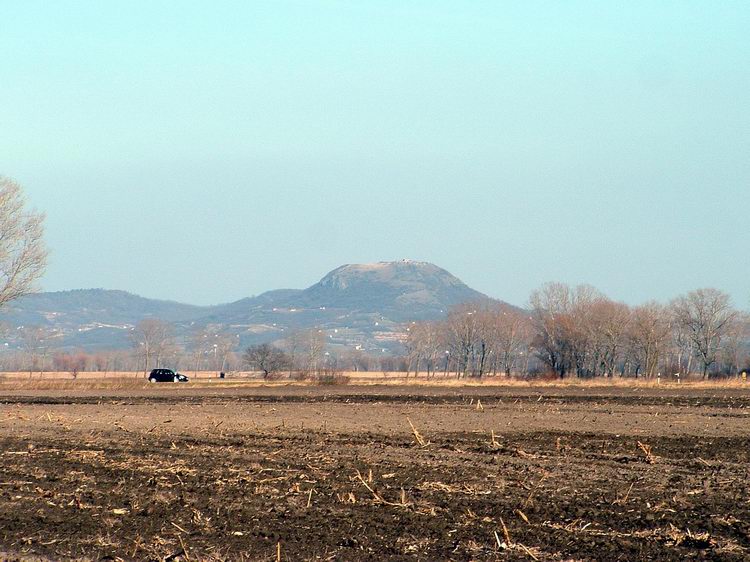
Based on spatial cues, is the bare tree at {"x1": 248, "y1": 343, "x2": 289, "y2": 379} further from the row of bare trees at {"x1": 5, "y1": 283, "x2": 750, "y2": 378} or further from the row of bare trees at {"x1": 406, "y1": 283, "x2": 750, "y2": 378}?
the row of bare trees at {"x1": 406, "y1": 283, "x2": 750, "y2": 378}

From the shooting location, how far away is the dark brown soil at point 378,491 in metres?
13.0

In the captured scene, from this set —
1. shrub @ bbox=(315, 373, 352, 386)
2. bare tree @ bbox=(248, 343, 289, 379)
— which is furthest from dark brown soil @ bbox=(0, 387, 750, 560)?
bare tree @ bbox=(248, 343, 289, 379)

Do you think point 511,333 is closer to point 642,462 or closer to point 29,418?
point 29,418

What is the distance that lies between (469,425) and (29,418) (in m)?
17.1

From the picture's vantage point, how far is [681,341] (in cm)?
15675

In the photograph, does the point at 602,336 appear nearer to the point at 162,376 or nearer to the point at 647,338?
the point at 647,338

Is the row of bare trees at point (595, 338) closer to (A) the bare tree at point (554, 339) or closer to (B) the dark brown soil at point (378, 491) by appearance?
(A) the bare tree at point (554, 339)

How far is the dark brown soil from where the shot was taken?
13016 mm

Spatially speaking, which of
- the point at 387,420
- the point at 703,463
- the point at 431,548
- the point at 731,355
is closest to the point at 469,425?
the point at 387,420

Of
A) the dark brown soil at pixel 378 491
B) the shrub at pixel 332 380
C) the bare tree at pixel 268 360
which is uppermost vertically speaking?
the bare tree at pixel 268 360

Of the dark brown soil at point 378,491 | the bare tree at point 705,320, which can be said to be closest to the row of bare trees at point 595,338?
the bare tree at point 705,320

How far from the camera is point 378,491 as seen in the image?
17000mm

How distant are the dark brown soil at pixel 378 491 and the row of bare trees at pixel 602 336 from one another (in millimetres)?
79179

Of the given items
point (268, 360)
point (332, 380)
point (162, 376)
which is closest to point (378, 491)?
point (332, 380)
